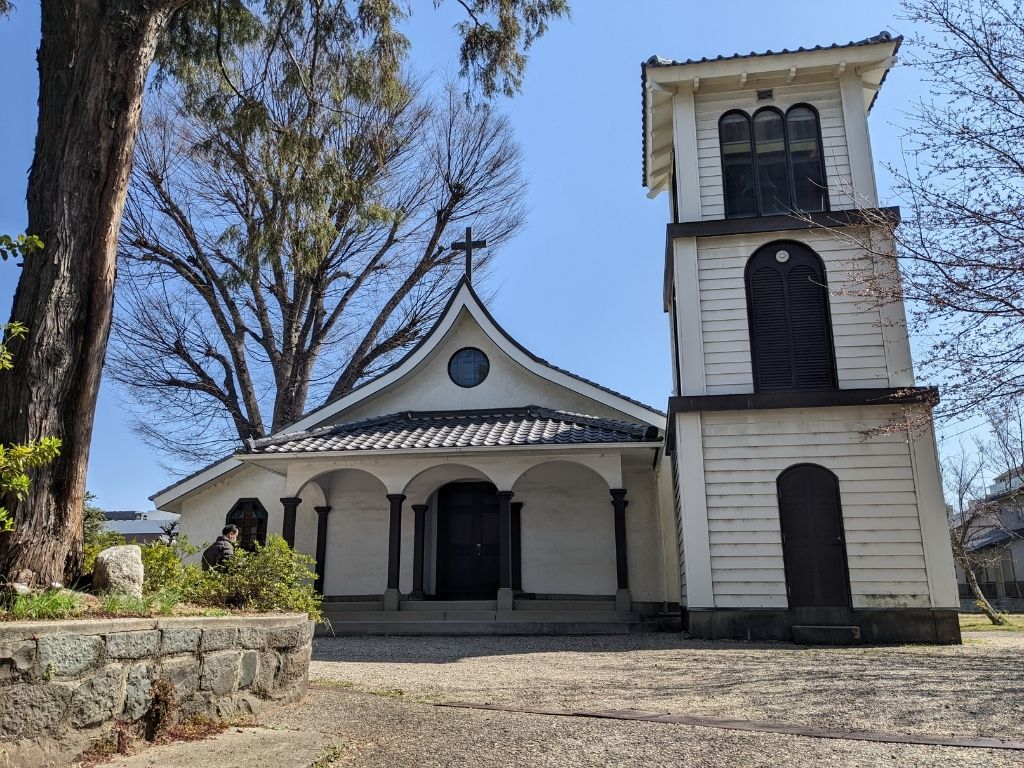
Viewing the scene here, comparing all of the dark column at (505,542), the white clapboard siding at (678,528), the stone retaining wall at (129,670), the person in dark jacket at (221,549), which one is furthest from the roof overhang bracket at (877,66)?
the stone retaining wall at (129,670)

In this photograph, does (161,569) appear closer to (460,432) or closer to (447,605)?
(447,605)

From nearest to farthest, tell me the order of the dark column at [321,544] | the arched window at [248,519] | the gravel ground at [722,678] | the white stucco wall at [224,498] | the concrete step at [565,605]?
the gravel ground at [722,678]
the concrete step at [565,605]
the dark column at [321,544]
the arched window at [248,519]
the white stucco wall at [224,498]

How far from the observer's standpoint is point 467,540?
49.1ft

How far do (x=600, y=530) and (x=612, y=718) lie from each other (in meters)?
9.35

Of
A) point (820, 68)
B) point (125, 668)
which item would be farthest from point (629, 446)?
point (125, 668)

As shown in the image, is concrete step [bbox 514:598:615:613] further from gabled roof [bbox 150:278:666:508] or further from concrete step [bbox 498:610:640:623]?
gabled roof [bbox 150:278:666:508]

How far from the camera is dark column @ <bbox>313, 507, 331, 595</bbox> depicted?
14565 millimetres

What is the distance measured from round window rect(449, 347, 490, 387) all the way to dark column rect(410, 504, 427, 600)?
264 centimetres

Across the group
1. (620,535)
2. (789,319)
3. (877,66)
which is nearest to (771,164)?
(877,66)

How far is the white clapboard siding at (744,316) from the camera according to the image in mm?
11219

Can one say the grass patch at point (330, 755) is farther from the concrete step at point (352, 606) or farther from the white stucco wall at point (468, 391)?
the white stucco wall at point (468, 391)

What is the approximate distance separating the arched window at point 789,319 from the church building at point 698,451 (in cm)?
3

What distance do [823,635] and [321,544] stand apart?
906 centimetres

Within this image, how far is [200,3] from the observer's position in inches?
313
